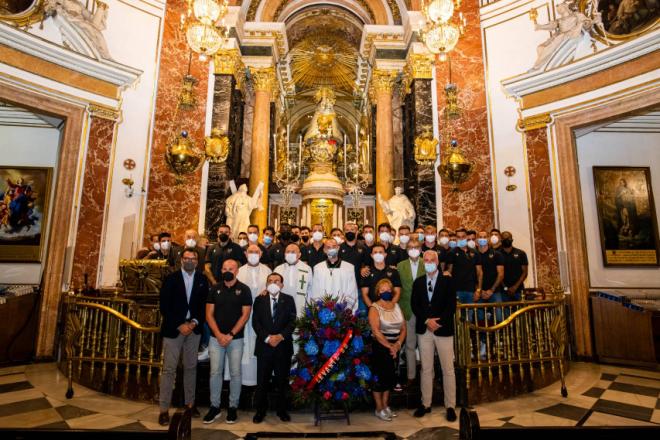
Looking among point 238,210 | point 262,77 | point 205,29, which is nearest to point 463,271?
point 238,210

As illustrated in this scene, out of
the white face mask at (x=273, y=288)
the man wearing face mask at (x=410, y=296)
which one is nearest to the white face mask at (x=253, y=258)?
the white face mask at (x=273, y=288)

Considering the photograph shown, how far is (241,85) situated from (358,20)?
243 inches

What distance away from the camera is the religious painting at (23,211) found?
982 cm

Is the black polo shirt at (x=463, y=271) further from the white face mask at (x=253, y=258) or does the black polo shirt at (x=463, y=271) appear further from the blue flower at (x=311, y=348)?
the white face mask at (x=253, y=258)

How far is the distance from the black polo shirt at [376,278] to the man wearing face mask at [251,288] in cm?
143

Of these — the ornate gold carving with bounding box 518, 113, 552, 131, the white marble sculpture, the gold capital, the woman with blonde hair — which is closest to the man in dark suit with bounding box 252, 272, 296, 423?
the woman with blonde hair

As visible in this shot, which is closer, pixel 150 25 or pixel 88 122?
pixel 88 122

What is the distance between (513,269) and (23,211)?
11708 millimetres

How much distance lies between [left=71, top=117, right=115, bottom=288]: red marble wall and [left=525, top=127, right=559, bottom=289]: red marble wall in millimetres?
10301

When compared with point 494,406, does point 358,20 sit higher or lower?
higher

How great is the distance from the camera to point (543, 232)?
361 inches

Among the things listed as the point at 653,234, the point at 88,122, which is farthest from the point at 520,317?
the point at 88,122

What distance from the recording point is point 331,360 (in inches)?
164

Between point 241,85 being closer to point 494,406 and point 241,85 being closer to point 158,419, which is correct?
point 158,419
